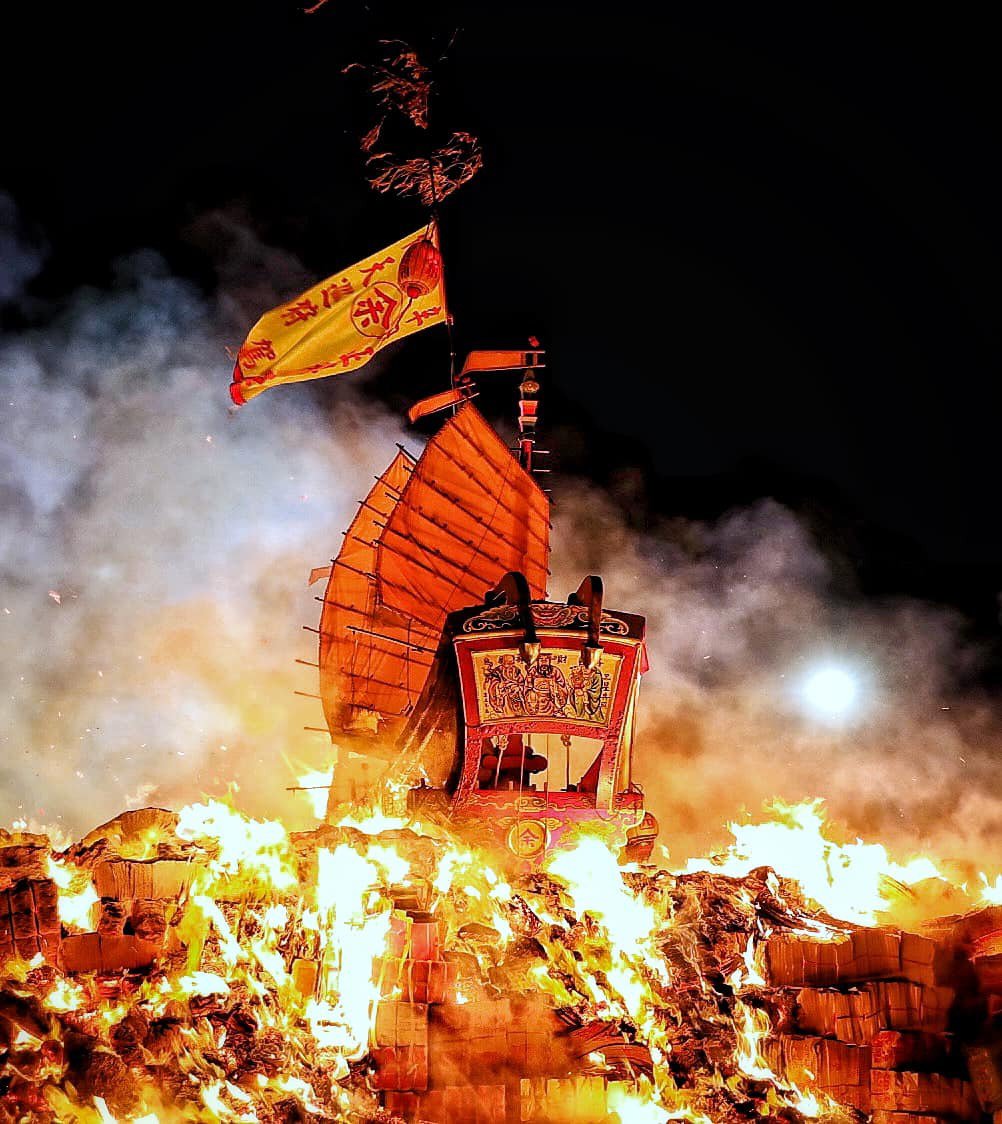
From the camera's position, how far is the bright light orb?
1842cm

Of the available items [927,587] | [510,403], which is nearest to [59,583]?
[510,403]

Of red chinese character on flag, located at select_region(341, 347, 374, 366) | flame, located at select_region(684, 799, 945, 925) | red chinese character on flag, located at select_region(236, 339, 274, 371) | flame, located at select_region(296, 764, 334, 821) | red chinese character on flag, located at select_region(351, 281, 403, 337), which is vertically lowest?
flame, located at select_region(684, 799, 945, 925)

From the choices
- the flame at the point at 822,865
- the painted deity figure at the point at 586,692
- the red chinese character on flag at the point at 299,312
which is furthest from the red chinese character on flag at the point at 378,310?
the flame at the point at 822,865

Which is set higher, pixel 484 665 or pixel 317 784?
pixel 317 784

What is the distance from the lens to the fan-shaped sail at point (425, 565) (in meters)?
13.6

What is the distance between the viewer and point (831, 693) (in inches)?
731

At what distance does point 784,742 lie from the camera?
18.4m

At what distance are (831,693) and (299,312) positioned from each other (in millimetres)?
10830

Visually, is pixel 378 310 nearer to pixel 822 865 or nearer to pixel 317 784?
pixel 822 865

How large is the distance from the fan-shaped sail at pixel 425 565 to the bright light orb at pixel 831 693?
20.6 ft

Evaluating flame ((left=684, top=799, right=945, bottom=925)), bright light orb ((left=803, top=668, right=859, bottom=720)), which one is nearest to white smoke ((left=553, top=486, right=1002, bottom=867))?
bright light orb ((left=803, top=668, right=859, bottom=720))

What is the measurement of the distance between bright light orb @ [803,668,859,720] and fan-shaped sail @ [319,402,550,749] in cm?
627

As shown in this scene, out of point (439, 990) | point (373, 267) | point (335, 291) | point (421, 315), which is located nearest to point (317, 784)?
point (421, 315)

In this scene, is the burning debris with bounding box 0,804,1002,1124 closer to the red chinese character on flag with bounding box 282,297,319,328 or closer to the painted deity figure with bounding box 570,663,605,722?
the painted deity figure with bounding box 570,663,605,722
